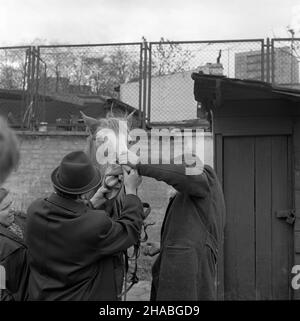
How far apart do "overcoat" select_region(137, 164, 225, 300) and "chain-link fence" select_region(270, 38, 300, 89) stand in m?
6.55

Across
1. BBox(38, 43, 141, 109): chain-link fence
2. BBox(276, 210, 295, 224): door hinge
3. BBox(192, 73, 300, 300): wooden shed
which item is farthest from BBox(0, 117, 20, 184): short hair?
BBox(38, 43, 141, 109): chain-link fence

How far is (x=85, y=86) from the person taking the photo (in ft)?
34.7

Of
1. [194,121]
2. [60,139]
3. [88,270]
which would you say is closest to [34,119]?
[60,139]

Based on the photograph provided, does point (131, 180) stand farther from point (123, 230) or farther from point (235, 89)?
point (235, 89)

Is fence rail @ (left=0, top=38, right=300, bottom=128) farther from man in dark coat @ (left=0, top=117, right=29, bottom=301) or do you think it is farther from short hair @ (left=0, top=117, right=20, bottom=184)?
short hair @ (left=0, top=117, right=20, bottom=184)

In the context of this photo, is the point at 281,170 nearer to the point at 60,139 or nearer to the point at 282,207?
the point at 282,207

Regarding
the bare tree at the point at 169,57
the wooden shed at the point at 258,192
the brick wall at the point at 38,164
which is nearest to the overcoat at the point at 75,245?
the wooden shed at the point at 258,192

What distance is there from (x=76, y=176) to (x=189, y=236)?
0.71m

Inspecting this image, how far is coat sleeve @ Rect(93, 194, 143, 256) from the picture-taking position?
239cm

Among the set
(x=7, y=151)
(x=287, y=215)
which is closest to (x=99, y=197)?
(x=7, y=151)

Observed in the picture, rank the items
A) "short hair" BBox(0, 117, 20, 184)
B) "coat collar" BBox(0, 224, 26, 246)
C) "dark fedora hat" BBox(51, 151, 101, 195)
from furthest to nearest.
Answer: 1. "coat collar" BBox(0, 224, 26, 246)
2. "dark fedora hat" BBox(51, 151, 101, 195)
3. "short hair" BBox(0, 117, 20, 184)

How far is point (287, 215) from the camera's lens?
520 centimetres

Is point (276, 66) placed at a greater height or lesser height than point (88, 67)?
lesser

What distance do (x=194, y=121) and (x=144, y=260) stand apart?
2.97m
